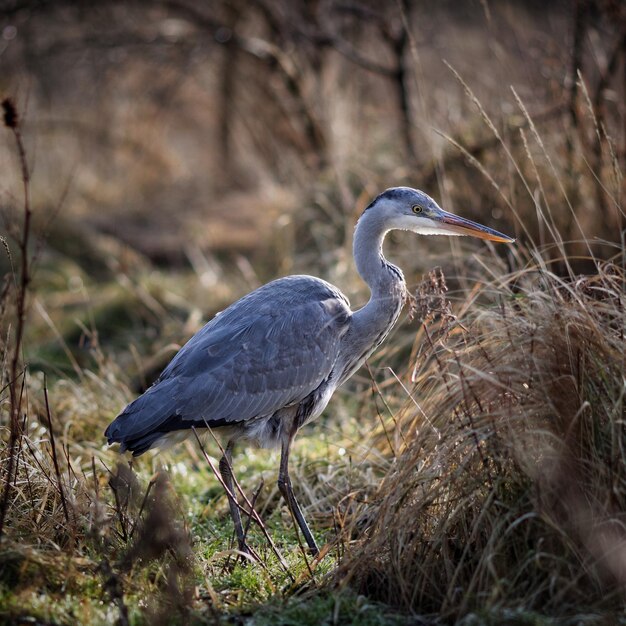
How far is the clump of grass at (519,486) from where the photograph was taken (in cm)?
302

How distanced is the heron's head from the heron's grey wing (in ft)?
1.79

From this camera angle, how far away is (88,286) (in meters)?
9.28

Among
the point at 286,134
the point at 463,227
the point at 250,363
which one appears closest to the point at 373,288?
the point at 463,227

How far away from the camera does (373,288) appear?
4.54 m

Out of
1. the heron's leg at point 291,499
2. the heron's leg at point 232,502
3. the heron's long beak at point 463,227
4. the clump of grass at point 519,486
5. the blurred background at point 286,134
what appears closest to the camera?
the clump of grass at point 519,486

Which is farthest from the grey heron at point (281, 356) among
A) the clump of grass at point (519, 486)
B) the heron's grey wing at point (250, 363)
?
the clump of grass at point (519, 486)

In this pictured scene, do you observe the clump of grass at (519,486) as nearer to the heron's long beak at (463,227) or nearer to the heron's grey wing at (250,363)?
the heron's long beak at (463,227)

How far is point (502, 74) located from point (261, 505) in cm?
441

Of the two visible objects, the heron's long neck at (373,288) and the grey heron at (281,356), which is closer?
the grey heron at (281,356)

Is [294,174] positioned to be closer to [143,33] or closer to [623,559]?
[143,33]

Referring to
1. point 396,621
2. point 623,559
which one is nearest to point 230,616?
point 396,621

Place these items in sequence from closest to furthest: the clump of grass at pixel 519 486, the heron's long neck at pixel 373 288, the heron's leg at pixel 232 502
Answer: the clump of grass at pixel 519 486, the heron's leg at pixel 232 502, the heron's long neck at pixel 373 288

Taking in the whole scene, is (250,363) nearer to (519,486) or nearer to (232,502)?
(232,502)

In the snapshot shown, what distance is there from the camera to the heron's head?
4.35 meters
